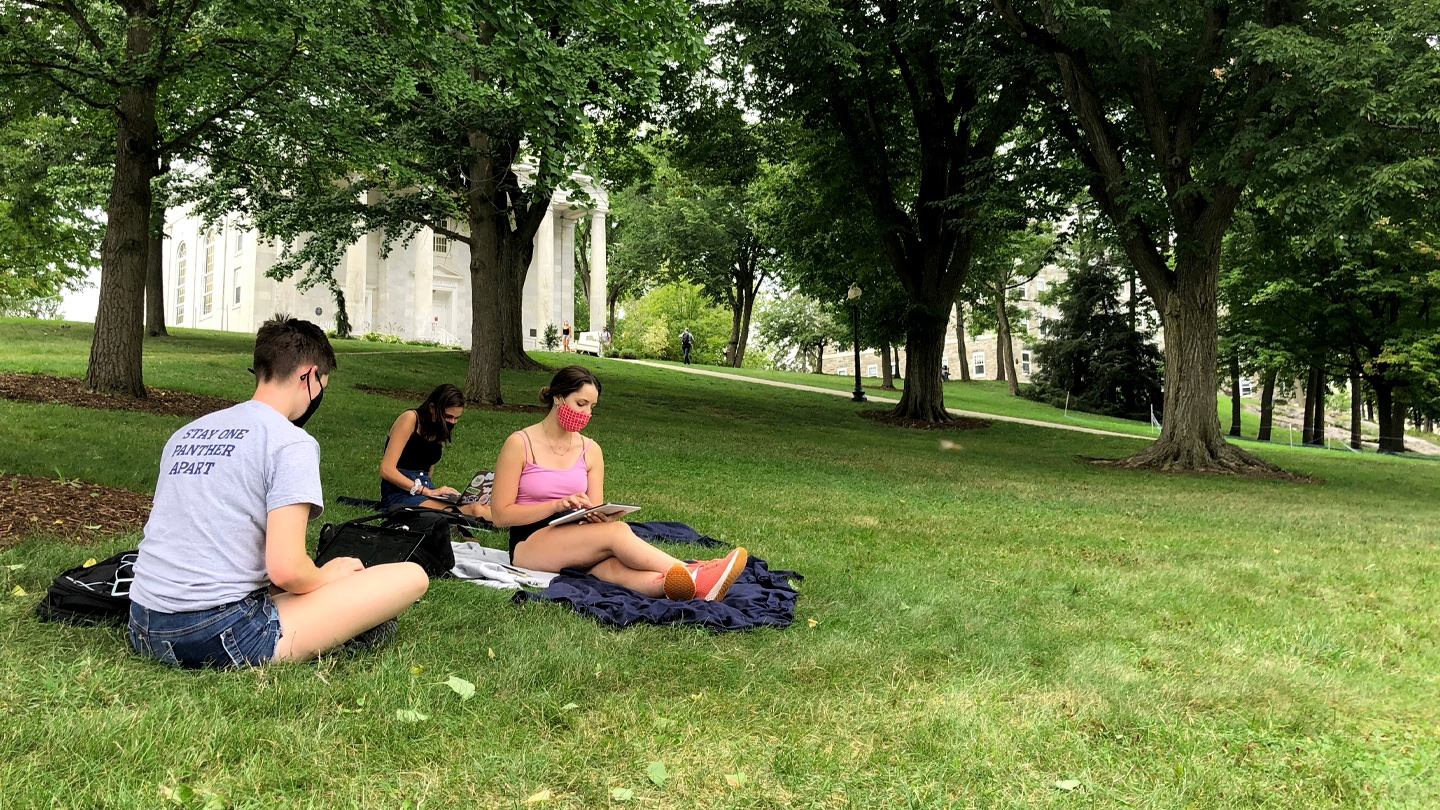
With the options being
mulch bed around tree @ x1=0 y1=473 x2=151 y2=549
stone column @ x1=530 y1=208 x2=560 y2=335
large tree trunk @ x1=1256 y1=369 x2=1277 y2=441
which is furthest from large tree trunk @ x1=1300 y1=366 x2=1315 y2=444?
mulch bed around tree @ x1=0 y1=473 x2=151 y2=549

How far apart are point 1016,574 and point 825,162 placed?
20.6 meters

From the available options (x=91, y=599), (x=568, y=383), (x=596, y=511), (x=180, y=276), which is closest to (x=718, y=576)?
(x=596, y=511)

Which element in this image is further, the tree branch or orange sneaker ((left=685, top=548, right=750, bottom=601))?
the tree branch

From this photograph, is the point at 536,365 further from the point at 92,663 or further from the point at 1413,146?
the point at 92,663

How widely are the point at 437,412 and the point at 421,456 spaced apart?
1.62 ft

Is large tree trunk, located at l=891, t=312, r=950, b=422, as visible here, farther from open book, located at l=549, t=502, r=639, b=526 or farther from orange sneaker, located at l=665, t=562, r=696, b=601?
orange sneaker, located at l=665, t=562, r=696, b=601

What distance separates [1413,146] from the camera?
47.9 feet

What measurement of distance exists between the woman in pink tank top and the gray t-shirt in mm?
2393

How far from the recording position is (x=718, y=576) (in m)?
5.72

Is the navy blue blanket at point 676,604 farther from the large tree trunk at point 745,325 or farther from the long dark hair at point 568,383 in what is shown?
the large tree trunk at point 745,325

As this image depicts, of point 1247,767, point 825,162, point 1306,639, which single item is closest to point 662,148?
point 825,162

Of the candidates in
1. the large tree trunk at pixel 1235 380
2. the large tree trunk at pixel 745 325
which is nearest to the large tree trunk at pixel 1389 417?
the large tree trunk at pixel 1235 380

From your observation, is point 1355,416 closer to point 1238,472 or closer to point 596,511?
point 1238,472

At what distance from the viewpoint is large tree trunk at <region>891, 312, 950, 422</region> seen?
27.3m
